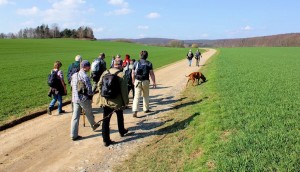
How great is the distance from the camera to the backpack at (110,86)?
788 centimetres

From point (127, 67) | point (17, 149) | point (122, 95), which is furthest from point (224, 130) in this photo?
point (127, 67)

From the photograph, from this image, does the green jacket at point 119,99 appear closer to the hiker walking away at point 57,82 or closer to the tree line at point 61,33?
the hiker walking away at point 57,82

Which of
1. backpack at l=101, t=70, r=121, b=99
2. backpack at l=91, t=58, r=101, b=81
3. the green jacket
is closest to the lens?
backpack at l=101, t=70, r=121, b=99

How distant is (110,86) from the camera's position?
25.8 ft

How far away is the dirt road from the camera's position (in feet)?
22.6

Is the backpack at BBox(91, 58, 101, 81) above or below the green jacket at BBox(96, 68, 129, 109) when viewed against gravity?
above

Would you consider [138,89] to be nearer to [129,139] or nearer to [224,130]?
[129,139]

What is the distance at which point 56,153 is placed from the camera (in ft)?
24.7

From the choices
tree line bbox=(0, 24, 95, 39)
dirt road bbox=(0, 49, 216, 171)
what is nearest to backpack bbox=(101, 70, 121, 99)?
dirt road bbox=(0, 49, 216, 171)

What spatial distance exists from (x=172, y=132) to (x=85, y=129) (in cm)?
268

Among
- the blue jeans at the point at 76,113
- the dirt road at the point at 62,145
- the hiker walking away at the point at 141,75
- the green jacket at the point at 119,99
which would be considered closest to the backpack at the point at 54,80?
the dirt road at the point at 62,145

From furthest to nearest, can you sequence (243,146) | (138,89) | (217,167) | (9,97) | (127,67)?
(9,97)
(127,67)
(138,89)
(243,146)
(217,167)

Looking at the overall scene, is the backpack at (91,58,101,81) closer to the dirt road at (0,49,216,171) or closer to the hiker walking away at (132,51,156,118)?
the hiker walking away at (132,51,156,118)

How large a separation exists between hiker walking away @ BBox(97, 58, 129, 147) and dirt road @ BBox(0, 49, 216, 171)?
54cm
